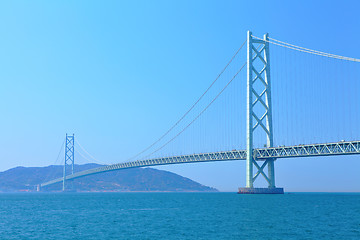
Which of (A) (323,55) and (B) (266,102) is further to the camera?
(B) (266,102)

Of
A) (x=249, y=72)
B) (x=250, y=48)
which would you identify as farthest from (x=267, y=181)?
(x=250, y=48)

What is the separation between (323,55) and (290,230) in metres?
44.8

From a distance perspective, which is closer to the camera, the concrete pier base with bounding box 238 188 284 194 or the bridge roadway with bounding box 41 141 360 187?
the bridge roadway with bounding box 41 141 360 187

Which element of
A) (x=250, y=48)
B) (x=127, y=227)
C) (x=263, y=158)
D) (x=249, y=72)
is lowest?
(x=127, y=227)

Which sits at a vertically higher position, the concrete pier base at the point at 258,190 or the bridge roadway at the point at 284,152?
the bridge roadway at the point at 284,152

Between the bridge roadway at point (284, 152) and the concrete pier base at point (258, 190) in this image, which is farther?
the concrete pier base at point (258, 190)

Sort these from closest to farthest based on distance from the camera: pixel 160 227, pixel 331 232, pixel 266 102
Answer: pixel 331 232 < pixel 160 227 < pixel 266 102

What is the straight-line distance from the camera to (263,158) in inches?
2569

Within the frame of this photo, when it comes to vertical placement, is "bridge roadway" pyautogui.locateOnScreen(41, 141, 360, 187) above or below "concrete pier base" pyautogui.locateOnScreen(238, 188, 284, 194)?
above

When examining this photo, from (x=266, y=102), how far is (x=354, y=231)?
148ft

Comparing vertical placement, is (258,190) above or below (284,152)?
below

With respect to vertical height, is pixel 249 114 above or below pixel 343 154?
above

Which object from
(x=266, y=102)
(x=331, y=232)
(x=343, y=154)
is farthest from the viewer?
(x=266, y=102)

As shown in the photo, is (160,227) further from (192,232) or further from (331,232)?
(331,232)
